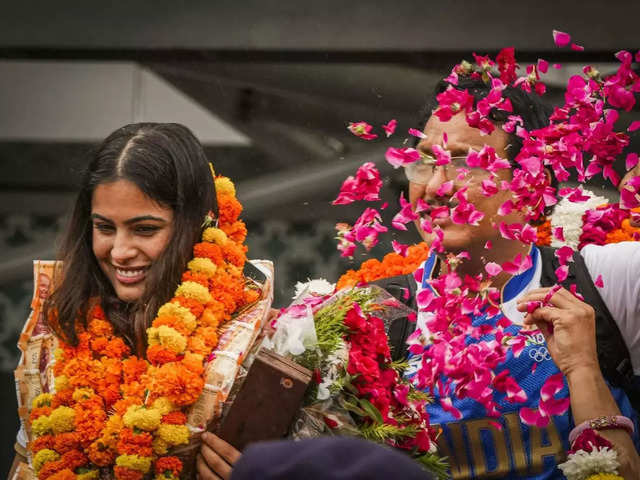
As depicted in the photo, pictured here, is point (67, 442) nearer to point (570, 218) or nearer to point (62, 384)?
point (62, 384)

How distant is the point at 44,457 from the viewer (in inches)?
105

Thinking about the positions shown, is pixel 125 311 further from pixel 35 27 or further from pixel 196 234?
pixel 35 27

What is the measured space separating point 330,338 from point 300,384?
0.73 ft

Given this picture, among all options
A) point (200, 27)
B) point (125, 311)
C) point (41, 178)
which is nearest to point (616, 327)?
point (125, 311)

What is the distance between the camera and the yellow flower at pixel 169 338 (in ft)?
8.75

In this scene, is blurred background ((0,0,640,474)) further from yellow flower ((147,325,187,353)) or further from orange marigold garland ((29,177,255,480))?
yellow flower ((147,325,187,353))

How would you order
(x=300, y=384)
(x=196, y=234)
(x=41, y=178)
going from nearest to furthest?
(x=300, y=384) < (x=196, y=234) < (x=41, y=178)

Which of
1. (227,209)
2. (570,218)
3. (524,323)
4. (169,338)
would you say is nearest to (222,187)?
(227,209)

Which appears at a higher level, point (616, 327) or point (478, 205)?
point (478, 205)

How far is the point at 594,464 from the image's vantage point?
2.54 m

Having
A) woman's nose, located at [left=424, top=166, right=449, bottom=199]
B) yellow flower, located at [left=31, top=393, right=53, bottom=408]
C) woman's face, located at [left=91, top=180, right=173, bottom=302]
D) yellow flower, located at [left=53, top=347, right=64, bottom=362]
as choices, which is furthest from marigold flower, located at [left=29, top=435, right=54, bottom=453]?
woman's nose, located at [left=424, top=166, right=449, bottom=199]

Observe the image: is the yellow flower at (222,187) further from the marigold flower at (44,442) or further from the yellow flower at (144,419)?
the marigold flower at (44,442)

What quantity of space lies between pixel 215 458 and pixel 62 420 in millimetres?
487

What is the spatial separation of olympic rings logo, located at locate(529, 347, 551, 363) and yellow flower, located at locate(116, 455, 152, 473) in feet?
3.86
